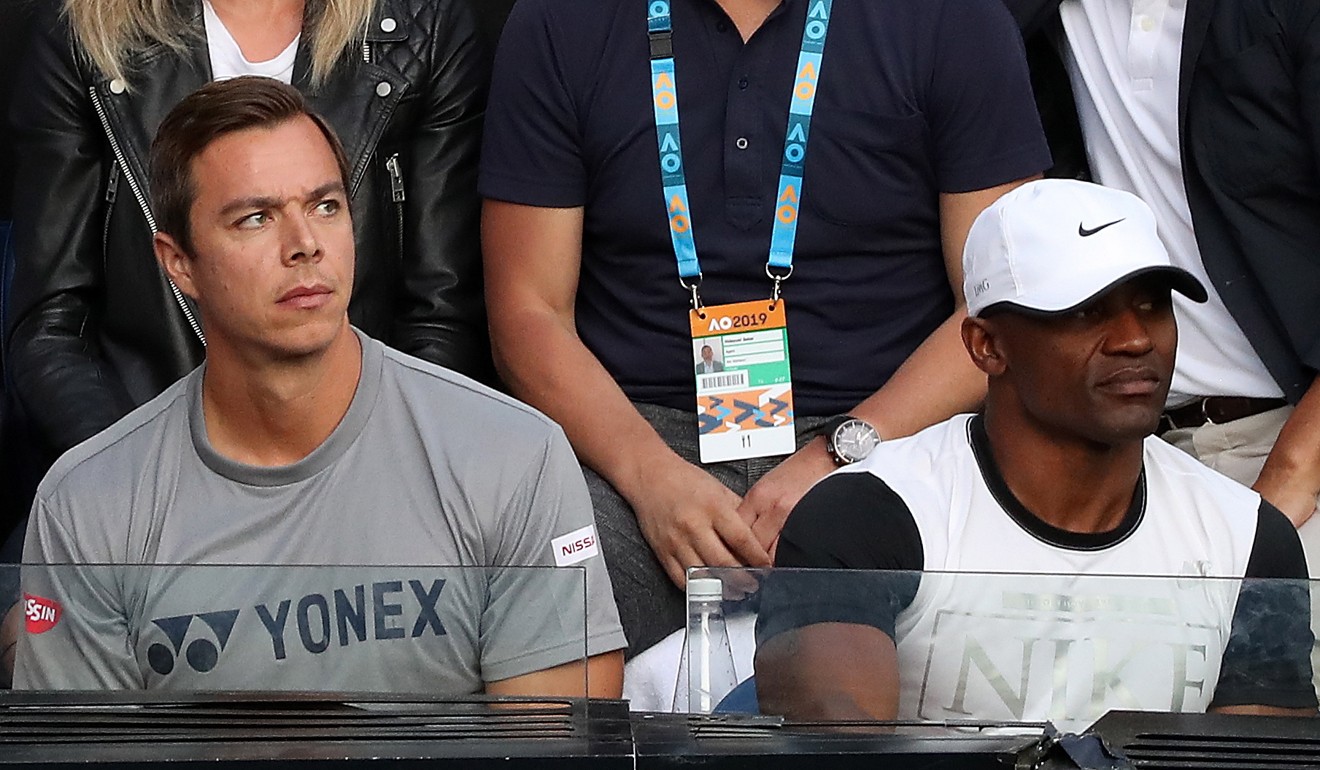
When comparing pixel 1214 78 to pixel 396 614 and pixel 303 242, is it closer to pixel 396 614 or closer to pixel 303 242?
pixel 303 242

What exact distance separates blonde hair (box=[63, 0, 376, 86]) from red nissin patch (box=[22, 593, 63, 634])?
1.61 metres

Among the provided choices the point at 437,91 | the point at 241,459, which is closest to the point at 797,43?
the point at 437,91

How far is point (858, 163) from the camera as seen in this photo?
2951 mm

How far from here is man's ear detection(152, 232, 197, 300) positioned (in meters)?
2.44

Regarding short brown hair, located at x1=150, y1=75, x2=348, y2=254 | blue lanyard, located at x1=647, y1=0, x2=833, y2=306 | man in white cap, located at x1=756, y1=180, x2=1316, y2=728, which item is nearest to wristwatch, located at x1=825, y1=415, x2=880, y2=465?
blue lanyard, located at x1=647, y1=0, x2=833, y2=306

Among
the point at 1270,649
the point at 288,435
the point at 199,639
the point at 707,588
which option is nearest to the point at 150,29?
the point at 288,435

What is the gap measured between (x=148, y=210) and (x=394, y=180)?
1.32 ft

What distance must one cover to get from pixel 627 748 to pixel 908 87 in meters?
1.77

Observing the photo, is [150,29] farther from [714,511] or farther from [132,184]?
[714,511]

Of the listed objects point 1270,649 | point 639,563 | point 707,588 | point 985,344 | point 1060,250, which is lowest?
point 639,563

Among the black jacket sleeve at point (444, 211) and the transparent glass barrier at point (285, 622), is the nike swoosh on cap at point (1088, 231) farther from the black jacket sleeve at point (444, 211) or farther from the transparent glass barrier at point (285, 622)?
the black jacket sleeve at point (444, 211)

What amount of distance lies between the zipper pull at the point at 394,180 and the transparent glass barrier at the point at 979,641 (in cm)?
171

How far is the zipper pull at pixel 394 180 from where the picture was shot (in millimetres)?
3152

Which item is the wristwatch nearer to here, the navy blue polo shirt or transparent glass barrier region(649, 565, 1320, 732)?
the navy blue polo shirt
